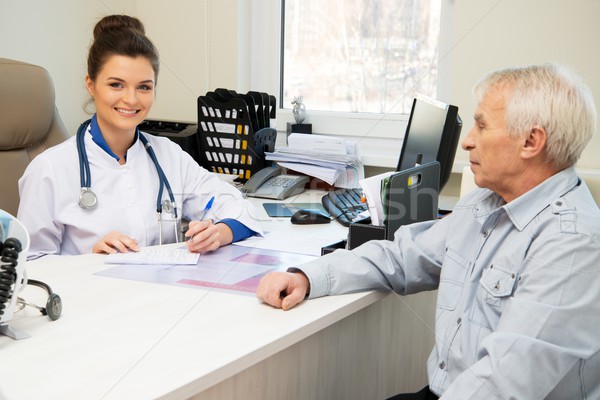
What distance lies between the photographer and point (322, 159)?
2461mm

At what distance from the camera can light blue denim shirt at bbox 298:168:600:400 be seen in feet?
3.40

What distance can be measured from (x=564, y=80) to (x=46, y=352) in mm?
996

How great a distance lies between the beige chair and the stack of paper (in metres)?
0.85

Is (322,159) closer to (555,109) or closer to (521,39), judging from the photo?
(521,39)

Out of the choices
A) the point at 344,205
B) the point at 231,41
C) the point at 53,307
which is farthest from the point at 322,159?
the point at 53,307

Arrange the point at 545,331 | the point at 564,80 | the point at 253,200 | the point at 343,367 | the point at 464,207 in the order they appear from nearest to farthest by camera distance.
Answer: the point at 545,331, the point at 564,80, the point at 464,207, the point at 343,367, the point at 253,200

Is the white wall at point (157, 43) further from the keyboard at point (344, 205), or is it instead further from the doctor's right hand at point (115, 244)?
the doctor's right hand at point (115, 244)

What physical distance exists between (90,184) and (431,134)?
1016 mm

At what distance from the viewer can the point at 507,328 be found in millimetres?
1065

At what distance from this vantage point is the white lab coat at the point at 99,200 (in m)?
1.68

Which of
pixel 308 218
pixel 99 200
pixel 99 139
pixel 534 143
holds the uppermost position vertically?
pixel 534 143

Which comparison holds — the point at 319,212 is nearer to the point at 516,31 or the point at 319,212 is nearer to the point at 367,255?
the point at 367,255

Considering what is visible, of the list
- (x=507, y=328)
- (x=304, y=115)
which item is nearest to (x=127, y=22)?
(x=304, y=115)

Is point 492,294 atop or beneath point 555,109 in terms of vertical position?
beneath
